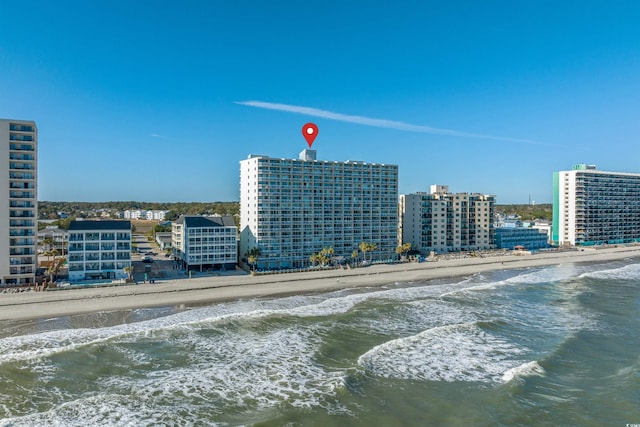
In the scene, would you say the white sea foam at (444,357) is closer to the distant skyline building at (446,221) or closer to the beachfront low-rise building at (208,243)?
the beachfront low-rise building at (208,243)

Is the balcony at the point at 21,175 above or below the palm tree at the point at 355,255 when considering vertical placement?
above

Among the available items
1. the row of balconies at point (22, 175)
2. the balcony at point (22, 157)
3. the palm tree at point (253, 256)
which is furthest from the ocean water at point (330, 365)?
the balcony at point (22, 157)

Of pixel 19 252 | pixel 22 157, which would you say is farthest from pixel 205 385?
pixel 22 157

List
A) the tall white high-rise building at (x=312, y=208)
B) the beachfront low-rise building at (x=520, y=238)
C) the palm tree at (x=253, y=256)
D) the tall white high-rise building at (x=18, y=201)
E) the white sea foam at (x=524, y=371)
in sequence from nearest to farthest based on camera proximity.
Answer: the white sea foam at (x=524, y=371)
the tall white high-rise building at (x=18, y=201)
the palm tree at (x=253, y=256)
the tall white high-rise building at (x=312, y=208)
the beachfront low-rise building at (x=520, y=238)

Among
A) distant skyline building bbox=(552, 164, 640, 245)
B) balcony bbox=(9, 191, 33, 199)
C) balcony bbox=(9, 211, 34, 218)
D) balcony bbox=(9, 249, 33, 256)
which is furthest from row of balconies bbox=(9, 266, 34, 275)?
distant skyline building bbox=(552, 164, 640, 245)

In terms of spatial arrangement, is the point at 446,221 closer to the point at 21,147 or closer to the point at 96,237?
the point at 96,237

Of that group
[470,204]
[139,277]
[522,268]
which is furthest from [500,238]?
[139,277]

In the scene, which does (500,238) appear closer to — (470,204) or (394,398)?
(470,204)
